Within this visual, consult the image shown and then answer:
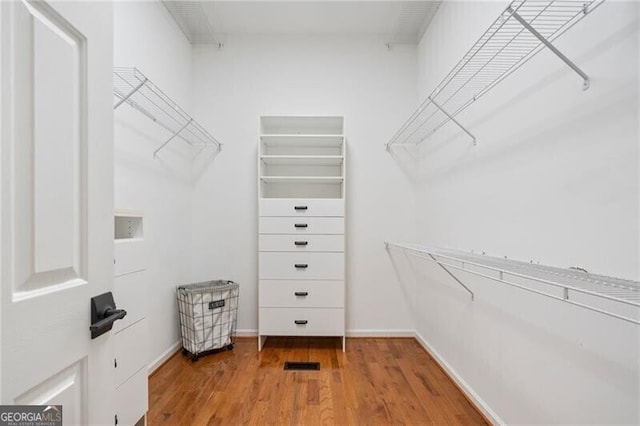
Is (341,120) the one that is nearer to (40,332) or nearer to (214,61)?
(214,61)

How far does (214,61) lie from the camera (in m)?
2.98

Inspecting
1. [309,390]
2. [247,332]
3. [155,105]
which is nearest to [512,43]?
[155,105]

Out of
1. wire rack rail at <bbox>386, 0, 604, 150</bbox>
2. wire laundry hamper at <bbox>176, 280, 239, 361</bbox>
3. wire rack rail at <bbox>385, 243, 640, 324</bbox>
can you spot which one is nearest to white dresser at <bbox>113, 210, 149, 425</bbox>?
wire laundry hamper at <bbox>176, 280, 239, 361</bbox>

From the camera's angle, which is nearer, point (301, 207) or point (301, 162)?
point (301, 207)

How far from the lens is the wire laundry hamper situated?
8.04 feet

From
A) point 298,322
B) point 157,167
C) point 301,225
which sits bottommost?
point 298,322

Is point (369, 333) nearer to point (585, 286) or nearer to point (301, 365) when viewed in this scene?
point (301, 365)

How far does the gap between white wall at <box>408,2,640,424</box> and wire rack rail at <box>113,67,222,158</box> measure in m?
1.91

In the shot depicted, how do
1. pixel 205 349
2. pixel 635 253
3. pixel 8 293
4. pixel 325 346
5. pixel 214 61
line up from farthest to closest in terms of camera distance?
pixel 214 61, pixel 325 346, pixel 205 349, pixel 635 253, pixel 8 293

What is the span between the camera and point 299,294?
8.51 feet

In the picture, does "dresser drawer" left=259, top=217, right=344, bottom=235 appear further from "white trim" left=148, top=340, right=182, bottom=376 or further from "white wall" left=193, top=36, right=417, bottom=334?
"white trim" left=148, top=340, right=182, bottom=376

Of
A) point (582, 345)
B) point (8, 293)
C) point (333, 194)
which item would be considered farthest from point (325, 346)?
point (8, 293)

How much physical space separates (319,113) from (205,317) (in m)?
2.08

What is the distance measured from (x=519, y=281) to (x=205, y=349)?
2.28m
